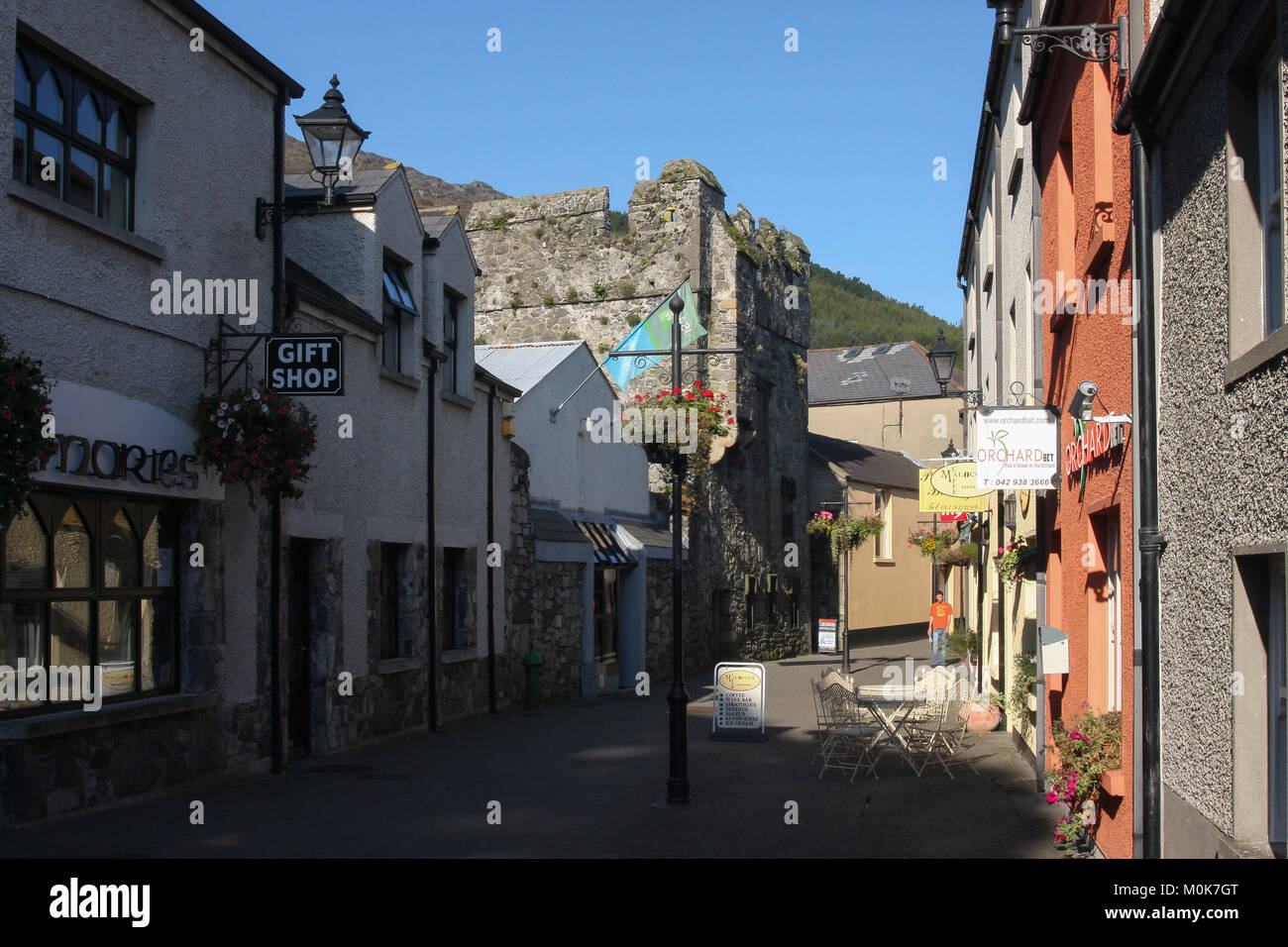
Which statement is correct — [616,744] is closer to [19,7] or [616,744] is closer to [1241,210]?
[19,7]

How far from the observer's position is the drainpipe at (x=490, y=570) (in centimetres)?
1755

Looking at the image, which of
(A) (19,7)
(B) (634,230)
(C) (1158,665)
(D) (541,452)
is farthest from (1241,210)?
(B) (634,230)

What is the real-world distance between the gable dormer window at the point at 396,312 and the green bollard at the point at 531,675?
5.58m

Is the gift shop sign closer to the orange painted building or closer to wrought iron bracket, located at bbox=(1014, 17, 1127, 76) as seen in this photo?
the orange painted building

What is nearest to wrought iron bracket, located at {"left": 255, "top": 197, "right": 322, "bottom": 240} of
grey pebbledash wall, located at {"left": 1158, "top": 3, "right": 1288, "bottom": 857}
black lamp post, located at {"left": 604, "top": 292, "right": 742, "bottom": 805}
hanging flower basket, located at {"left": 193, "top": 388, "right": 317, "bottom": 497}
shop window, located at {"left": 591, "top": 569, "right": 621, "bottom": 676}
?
hanging flower basket, located at {"left": 193, "top": 388, "right": 317, "bottom": 497}

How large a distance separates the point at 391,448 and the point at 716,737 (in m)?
5.25

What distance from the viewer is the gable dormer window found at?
14719mm

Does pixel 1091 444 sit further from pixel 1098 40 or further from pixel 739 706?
pixel 739 706

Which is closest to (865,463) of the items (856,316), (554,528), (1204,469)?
(554,528)

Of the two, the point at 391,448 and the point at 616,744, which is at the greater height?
the point at 391,448

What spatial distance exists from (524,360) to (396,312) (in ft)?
24.8

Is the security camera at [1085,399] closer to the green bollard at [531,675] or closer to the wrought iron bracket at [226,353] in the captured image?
the wrought iron bracket at [226,353]

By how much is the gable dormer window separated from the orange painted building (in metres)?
7.42
